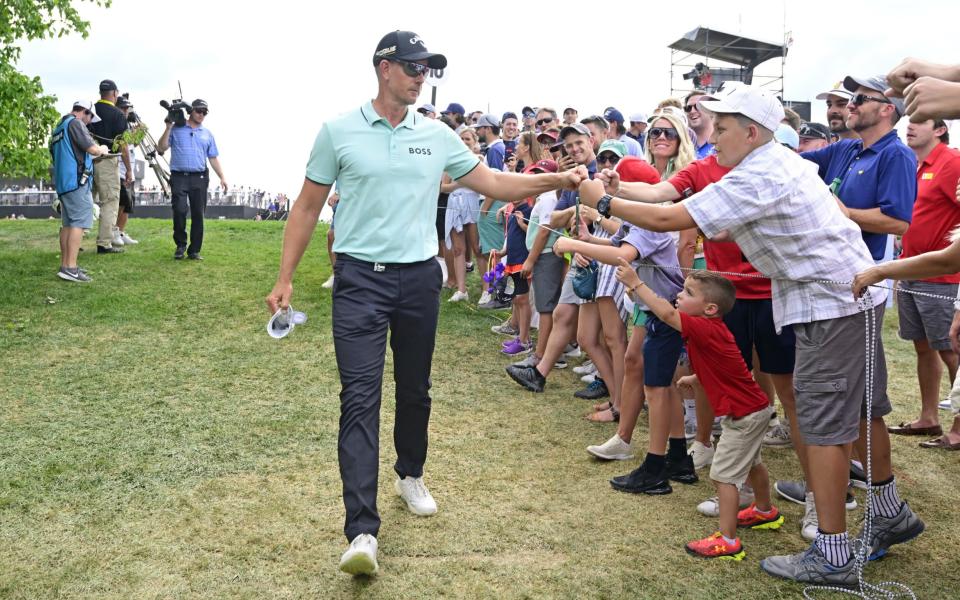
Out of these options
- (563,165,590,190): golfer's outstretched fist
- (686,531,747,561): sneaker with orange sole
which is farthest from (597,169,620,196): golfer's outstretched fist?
(686,531,747,561): sneaker with orange sole

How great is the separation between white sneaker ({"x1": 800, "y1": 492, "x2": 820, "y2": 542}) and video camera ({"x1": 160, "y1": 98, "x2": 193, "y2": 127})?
399 inches

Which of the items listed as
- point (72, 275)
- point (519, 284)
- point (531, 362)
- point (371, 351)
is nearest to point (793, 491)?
point (371, 351)

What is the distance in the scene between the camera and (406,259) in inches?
164

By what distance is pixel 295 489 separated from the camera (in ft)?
15.9

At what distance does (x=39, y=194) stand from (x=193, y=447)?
4829cm

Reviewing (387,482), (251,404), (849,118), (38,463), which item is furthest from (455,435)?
(849,118)

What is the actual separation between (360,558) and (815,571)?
2.01 meters

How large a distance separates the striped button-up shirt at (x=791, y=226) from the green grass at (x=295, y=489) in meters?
1.31

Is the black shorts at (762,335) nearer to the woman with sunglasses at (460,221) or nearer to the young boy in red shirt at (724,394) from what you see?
the young boy in red shirt at (724,394)

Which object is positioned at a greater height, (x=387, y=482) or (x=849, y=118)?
(x=849, y=118)

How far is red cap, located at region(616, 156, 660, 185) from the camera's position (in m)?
5.25

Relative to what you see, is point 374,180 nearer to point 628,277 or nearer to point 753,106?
point 628,277

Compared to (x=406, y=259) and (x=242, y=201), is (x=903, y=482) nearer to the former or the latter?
(x=406, y=259)

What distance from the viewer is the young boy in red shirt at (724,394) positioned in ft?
13.6
